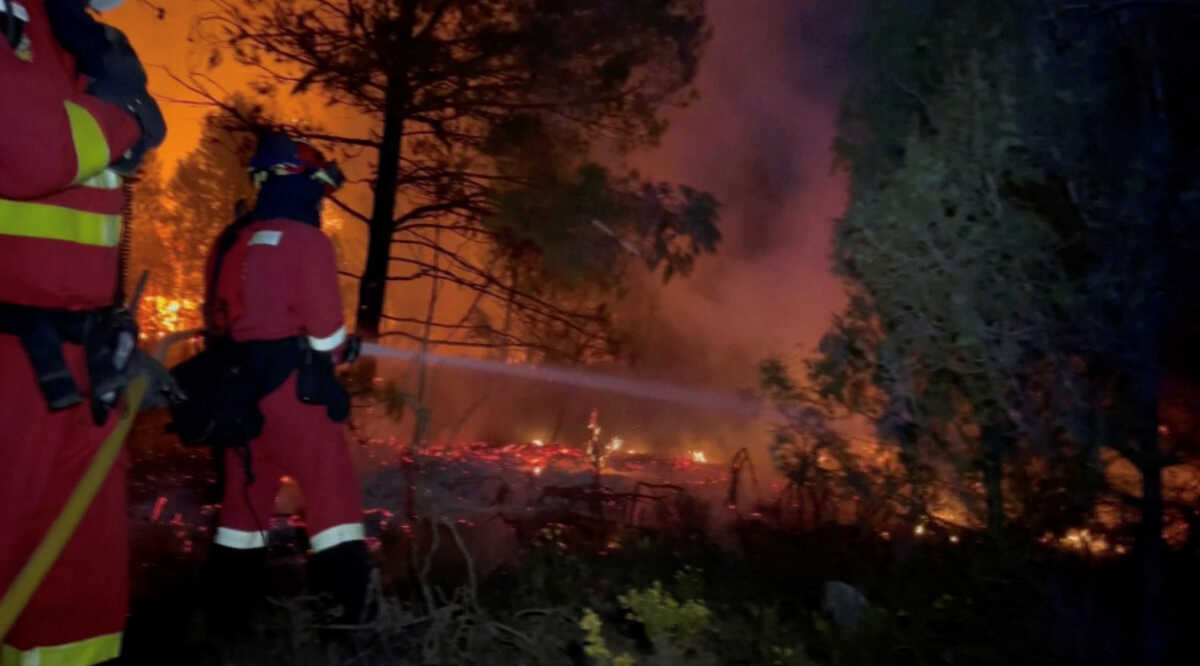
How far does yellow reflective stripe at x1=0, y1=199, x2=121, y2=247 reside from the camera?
214 cm

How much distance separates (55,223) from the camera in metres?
2.23

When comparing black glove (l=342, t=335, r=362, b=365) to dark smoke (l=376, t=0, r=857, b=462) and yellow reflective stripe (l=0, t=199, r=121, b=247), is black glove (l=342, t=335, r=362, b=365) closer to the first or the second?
yellow reflective stripe (l=0, t=199, r=121, b=247)

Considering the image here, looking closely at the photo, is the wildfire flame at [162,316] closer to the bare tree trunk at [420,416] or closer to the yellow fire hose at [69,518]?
the bare tree trunk at [420,416]

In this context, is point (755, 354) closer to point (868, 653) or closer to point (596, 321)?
point (596, 321)

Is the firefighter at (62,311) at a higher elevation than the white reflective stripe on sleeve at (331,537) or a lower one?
higher

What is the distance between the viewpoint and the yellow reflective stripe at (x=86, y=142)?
6.91ft

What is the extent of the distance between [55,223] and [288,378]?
131cm

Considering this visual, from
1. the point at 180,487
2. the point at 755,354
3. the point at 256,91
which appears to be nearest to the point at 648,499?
the point at 755,354

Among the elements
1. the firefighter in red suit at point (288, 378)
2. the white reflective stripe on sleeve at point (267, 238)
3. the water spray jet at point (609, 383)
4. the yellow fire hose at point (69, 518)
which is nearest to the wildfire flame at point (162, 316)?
the water spray jet at point (609, 383)

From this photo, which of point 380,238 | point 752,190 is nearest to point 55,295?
point 380,238

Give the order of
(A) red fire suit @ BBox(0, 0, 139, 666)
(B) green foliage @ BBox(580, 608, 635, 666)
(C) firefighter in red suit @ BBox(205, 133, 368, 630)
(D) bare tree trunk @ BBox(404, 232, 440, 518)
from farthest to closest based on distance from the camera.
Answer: (D) bare tree trunk @ BBox(404, 232, 440, 518) → (C) firefighter in red suit @ BBox(205, 133, 368, 630) → (B) green foliage @ BBox(580, 608, 635, 666) → (A) red fire suit @ BBox(0, 0, 139, 666)

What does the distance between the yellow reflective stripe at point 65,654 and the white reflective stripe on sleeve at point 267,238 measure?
1.63m

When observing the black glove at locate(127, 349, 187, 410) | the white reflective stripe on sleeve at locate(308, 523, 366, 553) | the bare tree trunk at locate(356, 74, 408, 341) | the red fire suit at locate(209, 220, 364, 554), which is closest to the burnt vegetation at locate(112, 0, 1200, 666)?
the white reflective stripe on sleeve at locate(308, 523, 366, 553)

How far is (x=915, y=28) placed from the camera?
12.6 ft
